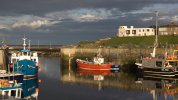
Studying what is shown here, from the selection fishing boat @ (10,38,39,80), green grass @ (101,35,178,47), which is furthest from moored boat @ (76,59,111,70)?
green grass @ (101,35,178,47)

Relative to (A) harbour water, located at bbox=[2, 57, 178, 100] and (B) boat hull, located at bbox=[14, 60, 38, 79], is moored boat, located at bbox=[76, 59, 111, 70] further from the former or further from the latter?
(B) boat hull, located at bbox=[14, 60, 38, 79]

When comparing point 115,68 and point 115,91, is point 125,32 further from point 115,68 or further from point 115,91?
point 115,91

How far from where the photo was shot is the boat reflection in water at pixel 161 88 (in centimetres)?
3722

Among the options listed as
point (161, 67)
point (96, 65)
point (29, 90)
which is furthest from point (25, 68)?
point (96, 65)

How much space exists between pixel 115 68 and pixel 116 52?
318 inches

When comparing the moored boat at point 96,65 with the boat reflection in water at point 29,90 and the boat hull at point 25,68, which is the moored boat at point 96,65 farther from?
the boat reflection in water at point 29,90

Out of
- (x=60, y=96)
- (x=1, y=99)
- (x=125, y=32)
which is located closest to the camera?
(x=1, y=99)

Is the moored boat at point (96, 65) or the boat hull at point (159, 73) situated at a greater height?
the moored boat at point (96, 65)

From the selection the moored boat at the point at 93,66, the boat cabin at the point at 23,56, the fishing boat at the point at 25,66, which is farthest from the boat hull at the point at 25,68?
the moored boat at the point at 93,66

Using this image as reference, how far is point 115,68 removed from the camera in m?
65.2

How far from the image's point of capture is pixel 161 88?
42.8 metres

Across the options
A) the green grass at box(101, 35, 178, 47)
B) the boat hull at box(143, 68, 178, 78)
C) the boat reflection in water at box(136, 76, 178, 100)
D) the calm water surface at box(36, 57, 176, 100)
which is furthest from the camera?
the green grass at box(101, 35, 178, 47)

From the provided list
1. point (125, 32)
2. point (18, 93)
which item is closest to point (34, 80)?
point (18, 93)

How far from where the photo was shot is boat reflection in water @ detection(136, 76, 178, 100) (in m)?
37.2
